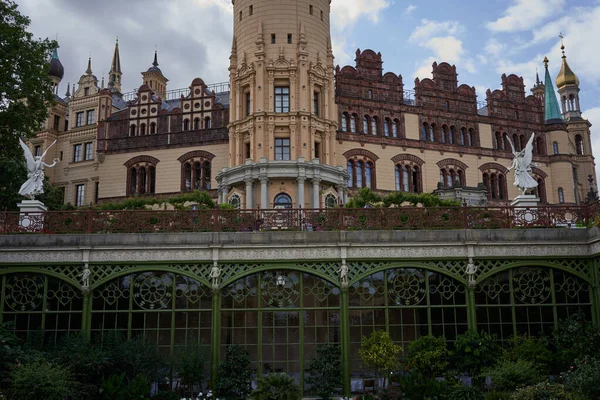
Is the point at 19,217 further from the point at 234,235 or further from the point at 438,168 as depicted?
the point at 438,168

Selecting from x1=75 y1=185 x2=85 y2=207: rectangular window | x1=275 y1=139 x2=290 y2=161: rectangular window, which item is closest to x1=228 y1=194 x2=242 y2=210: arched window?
x1=275 y1=139 x2=290 y2=161: rectangular window

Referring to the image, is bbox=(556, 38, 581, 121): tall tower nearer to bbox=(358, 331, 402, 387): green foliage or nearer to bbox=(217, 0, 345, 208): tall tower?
bbox=(217, 0, 345, 208): tall tower

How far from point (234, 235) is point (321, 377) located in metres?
4.39

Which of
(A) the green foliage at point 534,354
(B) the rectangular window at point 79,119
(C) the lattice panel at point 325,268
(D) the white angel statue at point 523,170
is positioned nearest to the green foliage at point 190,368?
(C) the lattice panel at point 325,268

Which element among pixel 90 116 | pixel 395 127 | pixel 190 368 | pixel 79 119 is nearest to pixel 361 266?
pixel 190 368

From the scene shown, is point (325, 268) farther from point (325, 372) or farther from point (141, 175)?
point (141, 175)

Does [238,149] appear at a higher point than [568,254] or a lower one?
higher

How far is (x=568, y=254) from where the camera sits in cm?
1630

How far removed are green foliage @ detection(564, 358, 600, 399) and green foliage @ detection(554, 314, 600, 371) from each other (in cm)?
78

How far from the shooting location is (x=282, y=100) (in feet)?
133

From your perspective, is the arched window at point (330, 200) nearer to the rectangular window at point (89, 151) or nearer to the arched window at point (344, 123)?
the arched window at point (344, 123)

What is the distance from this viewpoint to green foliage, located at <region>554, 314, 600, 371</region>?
1485 cm

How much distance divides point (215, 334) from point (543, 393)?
26.8 feet

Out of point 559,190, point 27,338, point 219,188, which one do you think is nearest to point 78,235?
point 27,338
